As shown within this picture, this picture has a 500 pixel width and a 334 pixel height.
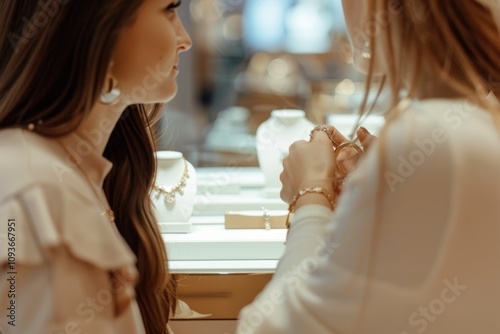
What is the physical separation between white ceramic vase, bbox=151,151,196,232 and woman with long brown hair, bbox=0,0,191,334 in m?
0.37

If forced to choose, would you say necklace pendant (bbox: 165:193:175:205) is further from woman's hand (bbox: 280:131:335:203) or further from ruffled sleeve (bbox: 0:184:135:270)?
ruffled sleeve (bbox: 0:184:135:270)

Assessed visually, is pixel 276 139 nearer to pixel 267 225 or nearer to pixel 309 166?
pixel 267 225

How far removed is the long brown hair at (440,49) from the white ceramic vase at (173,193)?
0.68 m

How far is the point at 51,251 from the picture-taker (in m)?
0.96

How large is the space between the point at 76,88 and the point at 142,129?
0.95ft

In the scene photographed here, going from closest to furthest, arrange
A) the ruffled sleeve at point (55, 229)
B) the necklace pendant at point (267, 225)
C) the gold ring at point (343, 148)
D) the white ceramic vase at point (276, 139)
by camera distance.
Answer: the ruffled sleeve at point (55, 229) → the gold ring at point (343, 148) → the necklace pendant at point (267, 225) → the white ceramic vase at point (276, 139)

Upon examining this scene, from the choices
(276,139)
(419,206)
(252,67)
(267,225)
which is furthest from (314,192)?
(252,67)

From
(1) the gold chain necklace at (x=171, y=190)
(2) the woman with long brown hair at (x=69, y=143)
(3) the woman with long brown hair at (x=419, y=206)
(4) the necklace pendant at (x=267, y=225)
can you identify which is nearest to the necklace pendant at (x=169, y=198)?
(1) the gold chain necklace at (x=171, y=190)

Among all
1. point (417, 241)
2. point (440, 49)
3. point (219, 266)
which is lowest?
point (219, 266)

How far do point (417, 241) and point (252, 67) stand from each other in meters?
2.02

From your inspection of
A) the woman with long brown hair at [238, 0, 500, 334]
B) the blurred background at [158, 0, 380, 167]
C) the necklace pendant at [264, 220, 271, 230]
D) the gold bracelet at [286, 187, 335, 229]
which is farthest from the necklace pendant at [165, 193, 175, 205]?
the blurred background at [158, 0, 380, 167]

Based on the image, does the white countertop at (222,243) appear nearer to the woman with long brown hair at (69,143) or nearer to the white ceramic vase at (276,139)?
the white ceramic vase at (276,139)

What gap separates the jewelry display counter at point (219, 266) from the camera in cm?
146

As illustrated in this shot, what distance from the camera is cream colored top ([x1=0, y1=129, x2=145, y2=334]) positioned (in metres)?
0.96
